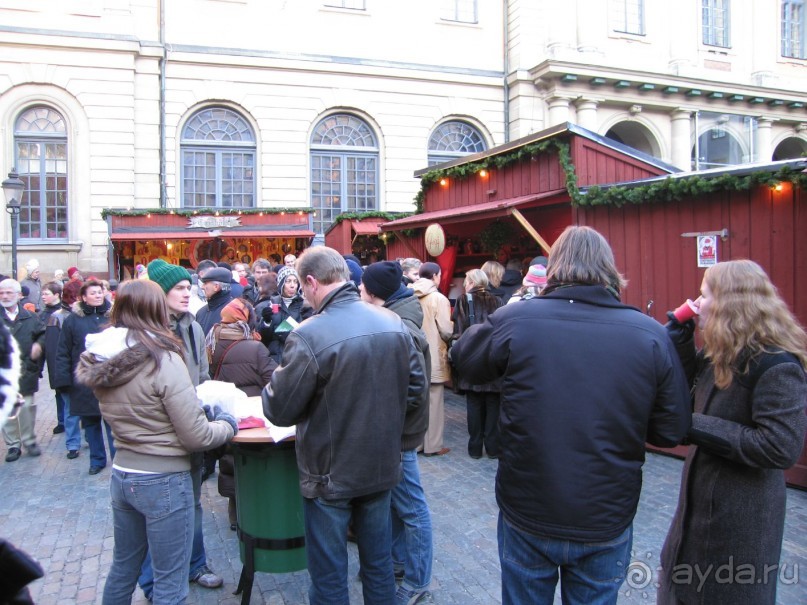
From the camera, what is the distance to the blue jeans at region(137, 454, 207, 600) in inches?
129

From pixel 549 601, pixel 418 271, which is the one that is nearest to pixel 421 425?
pixel 549 601

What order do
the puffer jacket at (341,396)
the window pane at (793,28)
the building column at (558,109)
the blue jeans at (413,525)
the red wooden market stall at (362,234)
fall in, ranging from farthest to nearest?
the window pane at (793,28) → the building column at (558,109) → the red wooden market stall at (362,234) → the blue jeans at (413,525) → the puffer jacket at (341,396)

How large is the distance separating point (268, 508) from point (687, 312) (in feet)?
8.05

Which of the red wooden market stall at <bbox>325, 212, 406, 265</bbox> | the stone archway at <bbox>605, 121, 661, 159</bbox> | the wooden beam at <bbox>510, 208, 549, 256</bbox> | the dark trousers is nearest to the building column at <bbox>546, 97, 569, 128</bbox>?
the stone archway at <bbox>605, 121, 661, 159</bbox>

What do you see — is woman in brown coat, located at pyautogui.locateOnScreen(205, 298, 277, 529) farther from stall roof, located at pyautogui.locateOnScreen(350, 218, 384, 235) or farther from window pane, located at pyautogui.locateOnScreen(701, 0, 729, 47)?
window pane, located at pyautogui.locateOnScreen(701, 0, 729, 47)

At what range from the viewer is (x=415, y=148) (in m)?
20.2

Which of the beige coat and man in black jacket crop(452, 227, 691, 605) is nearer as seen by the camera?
man in black jacket crop(452, 227, 691, 605)

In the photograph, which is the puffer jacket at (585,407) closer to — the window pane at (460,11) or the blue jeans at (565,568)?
the blue jeans at (565,568)

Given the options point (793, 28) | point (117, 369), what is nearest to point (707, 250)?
point (117, 369)

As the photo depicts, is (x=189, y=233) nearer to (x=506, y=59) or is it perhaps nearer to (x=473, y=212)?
(x=473, y=212)

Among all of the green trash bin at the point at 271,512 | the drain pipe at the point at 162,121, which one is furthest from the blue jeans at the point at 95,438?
the drain pipe at the point at 162,121

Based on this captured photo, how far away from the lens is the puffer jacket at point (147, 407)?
2705mm

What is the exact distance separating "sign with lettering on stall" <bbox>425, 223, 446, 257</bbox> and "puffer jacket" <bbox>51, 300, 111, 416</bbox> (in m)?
5.01

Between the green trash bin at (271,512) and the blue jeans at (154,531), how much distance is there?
493 millimetres
